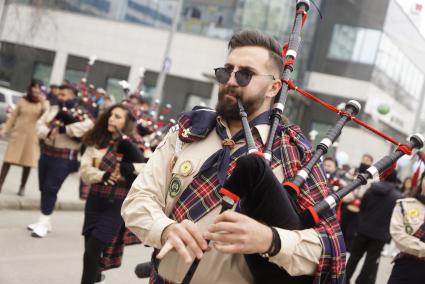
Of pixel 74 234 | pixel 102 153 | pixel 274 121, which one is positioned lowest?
pixel 74 234

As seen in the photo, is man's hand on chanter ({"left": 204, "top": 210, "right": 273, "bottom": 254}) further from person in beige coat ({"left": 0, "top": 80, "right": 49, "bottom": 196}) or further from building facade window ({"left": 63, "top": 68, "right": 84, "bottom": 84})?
building facade window ({"left": 63, "top": 68, "right": 84, "bottom": 84})

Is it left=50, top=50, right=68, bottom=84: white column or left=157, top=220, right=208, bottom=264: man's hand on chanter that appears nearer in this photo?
left=157, top=220, right=208, bottom=264: man's hand on chanter

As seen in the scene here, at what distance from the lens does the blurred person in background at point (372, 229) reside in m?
7.36

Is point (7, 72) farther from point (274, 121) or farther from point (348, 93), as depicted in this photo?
point (274, 121)

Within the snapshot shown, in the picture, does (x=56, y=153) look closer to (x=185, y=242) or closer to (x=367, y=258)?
(x=367, y=258)

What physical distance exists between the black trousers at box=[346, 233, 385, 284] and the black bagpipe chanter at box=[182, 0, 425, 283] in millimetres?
5343

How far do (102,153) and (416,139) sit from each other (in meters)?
3.56

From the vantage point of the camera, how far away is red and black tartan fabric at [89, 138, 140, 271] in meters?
4.95

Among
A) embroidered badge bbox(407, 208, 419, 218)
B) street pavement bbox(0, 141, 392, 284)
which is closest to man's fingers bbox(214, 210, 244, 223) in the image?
embroidered badge bbox(407, 208, 419, 218)

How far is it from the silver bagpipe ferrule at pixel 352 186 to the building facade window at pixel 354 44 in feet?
79.8

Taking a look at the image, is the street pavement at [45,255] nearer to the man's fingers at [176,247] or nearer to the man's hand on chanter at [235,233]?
the man's fingers at [176,247]


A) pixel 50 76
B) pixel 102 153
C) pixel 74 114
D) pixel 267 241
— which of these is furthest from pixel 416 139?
pixel 50 76

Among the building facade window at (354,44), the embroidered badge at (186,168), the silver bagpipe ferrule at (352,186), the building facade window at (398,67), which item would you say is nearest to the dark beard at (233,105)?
the embroidered badge at (186,168)

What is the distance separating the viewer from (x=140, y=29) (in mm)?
26953
